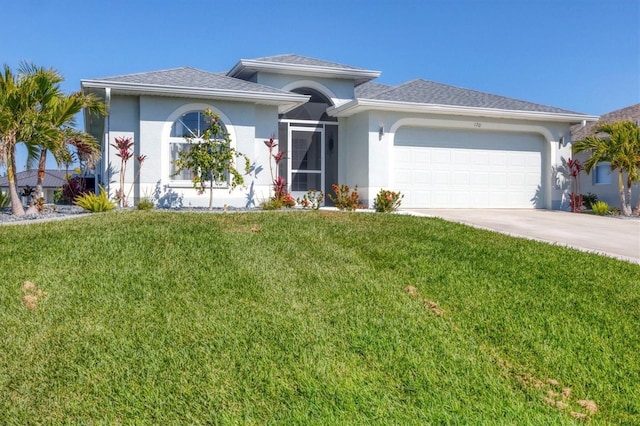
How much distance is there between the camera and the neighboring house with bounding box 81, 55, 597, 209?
14547 millimetres

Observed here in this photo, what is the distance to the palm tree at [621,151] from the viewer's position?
55.4 feet

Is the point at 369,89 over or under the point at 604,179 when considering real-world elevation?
over

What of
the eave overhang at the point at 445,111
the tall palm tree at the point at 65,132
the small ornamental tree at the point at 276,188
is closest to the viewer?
the tall palm tree at the point at 65,132

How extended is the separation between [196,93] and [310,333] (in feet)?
35.9

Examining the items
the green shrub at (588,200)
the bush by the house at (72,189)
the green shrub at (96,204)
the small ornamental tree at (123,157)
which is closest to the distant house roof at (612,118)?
the green shrub at (588,200)

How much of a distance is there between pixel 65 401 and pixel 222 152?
1093cm

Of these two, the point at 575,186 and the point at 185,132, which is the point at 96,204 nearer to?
the point at 185,132

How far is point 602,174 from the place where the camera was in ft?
65.1

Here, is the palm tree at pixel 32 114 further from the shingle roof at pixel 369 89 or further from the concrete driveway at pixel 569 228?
the concrete driveway at pixel 569 228

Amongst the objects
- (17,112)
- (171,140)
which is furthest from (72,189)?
(17,112)

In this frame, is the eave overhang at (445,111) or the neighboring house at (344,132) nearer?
the neighboring house at (344,132)

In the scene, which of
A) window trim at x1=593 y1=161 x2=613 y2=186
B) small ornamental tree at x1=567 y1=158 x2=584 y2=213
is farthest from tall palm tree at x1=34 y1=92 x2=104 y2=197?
window trim at x1=593 y1=161 x2=613 y2=186

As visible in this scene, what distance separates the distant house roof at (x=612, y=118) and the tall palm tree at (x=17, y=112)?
60.3 ft

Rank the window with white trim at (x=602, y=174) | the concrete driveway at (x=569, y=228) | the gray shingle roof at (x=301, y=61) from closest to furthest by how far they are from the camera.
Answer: the concrete driveway at (x=569, y=228), the gray shingle roof at (x=301, y=61), the window with white trim at (x=602, y=174)
